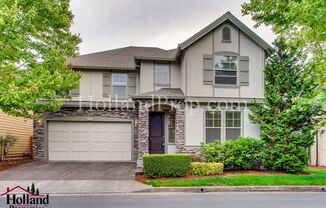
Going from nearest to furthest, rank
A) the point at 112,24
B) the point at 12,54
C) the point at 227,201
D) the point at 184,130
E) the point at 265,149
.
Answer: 1. the point at 227,201
2. the point at 12,54
3. the point at 265,149
4. the point at 184,130
5. the point at 112,24

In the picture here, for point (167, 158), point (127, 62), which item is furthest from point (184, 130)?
point (127, 62)

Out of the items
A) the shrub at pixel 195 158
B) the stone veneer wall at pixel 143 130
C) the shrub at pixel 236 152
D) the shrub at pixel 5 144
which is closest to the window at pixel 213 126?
the shrub at pixel 236 152

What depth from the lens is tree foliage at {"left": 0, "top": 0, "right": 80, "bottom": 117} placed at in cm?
796

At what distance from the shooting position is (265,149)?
39.6 feet

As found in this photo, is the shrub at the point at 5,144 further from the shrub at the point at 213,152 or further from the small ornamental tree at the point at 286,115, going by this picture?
the small ornamental tree at the point at 286,115

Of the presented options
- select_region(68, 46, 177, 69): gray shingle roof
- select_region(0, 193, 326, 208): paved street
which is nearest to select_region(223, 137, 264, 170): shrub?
select_region(0, 193, 326, 208): paved street

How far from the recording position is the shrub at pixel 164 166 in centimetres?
1052

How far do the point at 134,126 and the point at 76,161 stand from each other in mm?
4097

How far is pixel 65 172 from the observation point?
1175 centimetres

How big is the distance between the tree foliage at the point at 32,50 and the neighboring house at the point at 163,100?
2.42 m

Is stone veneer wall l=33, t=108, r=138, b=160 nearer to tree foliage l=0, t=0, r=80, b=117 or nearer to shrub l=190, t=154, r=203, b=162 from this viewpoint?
tree foliage l=0, t=0, r=80, b=117

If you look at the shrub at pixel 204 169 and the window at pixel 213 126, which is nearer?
the shrub at pixel 204 169

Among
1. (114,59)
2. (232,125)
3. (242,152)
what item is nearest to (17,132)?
(114,59)

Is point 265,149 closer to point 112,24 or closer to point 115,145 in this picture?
point 115,145
